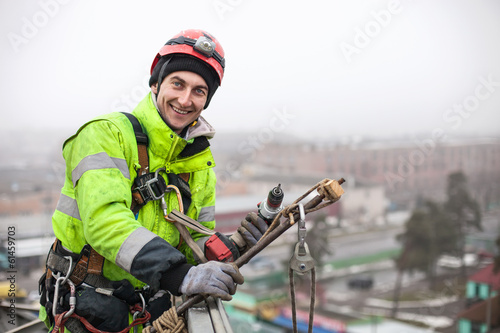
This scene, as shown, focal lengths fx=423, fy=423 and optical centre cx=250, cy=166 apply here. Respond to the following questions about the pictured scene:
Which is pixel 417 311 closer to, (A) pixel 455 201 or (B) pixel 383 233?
(A) pixel 455 201

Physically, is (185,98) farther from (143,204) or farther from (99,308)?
(99,308)

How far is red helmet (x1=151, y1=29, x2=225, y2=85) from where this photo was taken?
2.33 metres

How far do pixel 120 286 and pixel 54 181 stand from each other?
135 feet

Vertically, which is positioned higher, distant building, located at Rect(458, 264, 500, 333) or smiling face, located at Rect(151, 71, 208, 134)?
smiling face, located at Rect(151, 71, 208, 134)

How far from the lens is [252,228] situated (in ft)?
8.05

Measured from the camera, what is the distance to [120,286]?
2.33 m

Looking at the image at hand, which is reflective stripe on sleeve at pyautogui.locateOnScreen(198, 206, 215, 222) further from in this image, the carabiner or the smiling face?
the carabiner

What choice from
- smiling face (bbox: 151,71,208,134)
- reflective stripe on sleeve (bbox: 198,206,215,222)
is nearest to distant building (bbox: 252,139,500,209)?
reflective stripe on sleeve (bbox: 198,206,215,222)

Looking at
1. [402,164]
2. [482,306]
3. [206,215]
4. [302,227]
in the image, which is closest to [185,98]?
[206,215]

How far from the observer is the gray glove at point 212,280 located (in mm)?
1921

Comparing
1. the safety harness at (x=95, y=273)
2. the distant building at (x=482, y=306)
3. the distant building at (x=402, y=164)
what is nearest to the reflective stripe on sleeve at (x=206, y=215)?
the safety harness at (x=95, y=273)

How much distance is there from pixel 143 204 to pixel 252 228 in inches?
25.0

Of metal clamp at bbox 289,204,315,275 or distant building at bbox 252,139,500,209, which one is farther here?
distant building at bbox 252,139,500,209

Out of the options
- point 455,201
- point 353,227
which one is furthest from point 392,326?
point 353,227
